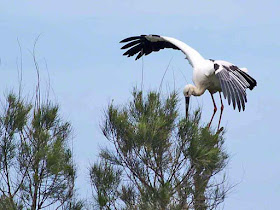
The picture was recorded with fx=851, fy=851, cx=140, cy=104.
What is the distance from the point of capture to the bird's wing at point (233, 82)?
26.9 ft

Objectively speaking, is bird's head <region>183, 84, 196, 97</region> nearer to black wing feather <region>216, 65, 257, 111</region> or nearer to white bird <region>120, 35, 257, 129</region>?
white bird <region>120, 35, 257, 129</region>

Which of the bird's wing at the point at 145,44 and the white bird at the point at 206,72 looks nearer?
the white bird at the point at 206,72

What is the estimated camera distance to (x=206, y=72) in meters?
9.26

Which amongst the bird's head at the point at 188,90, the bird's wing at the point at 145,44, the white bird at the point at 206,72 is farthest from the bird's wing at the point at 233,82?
the bird's wing at the point at 145,44

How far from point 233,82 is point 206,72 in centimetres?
81

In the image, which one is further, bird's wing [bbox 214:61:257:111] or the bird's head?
the bird's head

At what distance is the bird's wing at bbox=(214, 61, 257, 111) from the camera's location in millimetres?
8188

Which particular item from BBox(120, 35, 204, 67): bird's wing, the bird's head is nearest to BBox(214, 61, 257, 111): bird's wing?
the bird's head

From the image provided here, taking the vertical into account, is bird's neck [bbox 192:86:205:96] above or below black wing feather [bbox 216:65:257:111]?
above

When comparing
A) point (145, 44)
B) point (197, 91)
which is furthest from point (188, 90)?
point (145, 44)

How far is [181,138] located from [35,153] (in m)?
1.36

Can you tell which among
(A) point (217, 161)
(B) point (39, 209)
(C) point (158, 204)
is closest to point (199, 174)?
(A) point (217, 161)

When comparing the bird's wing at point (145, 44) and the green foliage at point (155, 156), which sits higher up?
the bird's wing at point (145, 44)

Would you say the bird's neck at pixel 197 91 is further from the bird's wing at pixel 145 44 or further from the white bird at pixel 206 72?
the bird's wing at pixel 145 44
